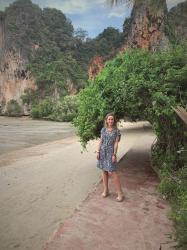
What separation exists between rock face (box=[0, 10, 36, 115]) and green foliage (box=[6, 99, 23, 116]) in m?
1.06

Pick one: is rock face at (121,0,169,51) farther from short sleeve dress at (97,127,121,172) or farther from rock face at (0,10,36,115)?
rock face at (0,10,36,115)

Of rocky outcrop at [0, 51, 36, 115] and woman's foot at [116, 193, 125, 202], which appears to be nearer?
woman's foot at [116, 193, 125, 202]

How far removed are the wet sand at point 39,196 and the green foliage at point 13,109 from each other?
2191 inches

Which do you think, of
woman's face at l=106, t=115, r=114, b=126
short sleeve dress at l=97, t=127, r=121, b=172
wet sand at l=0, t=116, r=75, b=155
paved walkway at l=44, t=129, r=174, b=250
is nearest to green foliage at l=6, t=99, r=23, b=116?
wet sand at l=0, t=116, r=75, b=155

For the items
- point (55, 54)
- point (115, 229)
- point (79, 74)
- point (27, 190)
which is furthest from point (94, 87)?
point (55, 54)

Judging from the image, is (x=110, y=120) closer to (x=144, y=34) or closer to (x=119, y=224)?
(x=119, y=224)

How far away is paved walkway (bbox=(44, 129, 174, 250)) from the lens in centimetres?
510

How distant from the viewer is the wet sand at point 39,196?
5.78 meters

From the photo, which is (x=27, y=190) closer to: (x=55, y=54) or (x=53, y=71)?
(x=53, y=71)

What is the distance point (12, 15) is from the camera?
7531 centimetres

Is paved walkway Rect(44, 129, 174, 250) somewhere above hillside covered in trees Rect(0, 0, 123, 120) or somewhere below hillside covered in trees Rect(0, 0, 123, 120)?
below

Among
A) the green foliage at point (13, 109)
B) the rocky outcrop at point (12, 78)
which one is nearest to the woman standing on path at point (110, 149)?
the green foliage at point (13, 109)

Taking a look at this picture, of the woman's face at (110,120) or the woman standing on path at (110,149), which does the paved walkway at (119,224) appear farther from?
the woman's face at (110,120)

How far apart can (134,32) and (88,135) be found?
3348 centimetres
